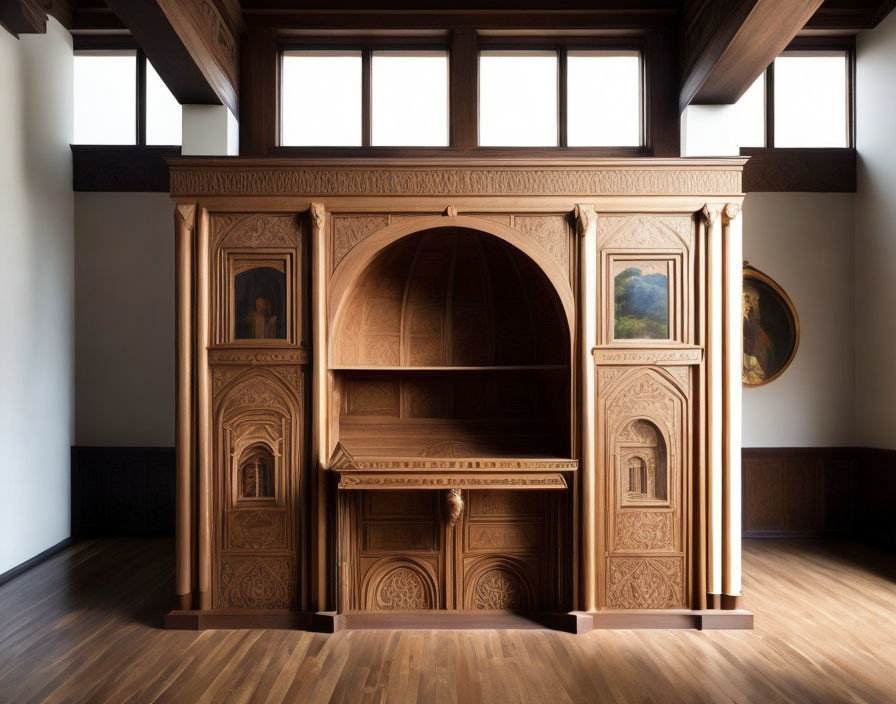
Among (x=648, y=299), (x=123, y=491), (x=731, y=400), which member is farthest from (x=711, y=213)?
(x=123, y=491)

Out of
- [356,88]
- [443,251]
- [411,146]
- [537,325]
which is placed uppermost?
[356,88]

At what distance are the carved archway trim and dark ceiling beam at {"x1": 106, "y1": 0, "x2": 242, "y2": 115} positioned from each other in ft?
6.17

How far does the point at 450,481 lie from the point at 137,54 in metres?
5.90

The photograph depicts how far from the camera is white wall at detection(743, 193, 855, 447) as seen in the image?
6988 mm

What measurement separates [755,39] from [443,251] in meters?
2.76

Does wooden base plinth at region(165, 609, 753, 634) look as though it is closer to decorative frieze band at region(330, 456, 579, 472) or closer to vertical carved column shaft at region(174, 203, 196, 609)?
vertical carved column shaft at region(174, 203, 196, 609)

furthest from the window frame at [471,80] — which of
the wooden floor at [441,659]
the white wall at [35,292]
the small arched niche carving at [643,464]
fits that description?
the wooden floor at [441,659]

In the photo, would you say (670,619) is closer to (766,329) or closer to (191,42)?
(766,329)

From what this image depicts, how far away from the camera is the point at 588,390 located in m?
4.78

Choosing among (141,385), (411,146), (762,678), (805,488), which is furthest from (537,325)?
(141,385)

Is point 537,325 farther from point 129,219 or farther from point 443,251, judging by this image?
point 129,219

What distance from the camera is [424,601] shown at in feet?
16.2

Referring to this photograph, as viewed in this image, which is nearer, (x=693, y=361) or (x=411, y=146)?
(x=693, y=361)

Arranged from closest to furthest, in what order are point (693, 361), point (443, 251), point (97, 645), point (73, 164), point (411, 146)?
1. point (97, 645)
2. point (693, 361)
3. point (443, 251)
4. point (411, 146)
5. point (73, 164)
